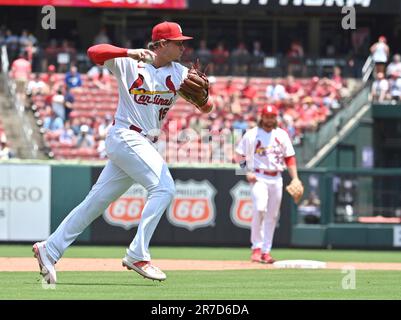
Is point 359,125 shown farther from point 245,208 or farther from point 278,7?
point 245,208

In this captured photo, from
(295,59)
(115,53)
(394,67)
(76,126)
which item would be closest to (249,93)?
(295,59)

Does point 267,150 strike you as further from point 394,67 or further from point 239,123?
point 394,67

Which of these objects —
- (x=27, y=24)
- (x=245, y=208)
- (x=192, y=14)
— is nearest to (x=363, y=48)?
(x=192, y=14)

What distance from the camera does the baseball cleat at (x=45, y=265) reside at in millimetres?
9836

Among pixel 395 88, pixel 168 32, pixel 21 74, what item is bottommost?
pixel 168 32

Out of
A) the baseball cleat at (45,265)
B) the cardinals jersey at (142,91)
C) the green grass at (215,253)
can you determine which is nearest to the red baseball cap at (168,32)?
the cardinals jersey at (142,91)

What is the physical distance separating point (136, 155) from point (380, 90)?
18.8 metres

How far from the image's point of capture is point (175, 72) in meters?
10.2

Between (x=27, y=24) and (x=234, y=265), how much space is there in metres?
18.2

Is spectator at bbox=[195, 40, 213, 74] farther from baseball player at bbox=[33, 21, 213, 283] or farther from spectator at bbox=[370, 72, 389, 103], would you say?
baseball player at bbox=[33, 21, 213, 283]

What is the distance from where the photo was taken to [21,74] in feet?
86.6

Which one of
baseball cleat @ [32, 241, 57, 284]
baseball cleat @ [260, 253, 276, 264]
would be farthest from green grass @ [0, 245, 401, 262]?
baseball cleat @ [32, 241, 57, 284]

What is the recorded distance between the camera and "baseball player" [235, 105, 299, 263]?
14.6 metres

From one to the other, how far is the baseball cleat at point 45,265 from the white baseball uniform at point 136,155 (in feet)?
0.18
